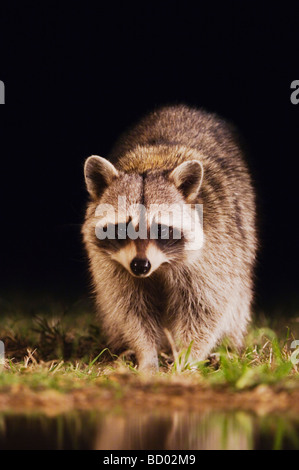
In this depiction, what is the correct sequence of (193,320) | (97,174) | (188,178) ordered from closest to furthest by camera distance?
1. (188,178)
2. (97,174)
3. (193,320)

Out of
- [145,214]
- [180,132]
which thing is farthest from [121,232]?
[180,132]

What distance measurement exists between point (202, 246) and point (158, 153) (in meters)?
0.99

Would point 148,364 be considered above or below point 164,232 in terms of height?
below

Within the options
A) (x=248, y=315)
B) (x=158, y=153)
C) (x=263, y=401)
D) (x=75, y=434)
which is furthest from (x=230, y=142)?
(x=75, y=434)

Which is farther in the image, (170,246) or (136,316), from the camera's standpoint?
(136,316)

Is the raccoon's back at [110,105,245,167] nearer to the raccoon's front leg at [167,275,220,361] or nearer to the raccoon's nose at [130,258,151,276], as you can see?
the raccoon's front leg at [167,275,220,361]

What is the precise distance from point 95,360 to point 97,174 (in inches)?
58.0

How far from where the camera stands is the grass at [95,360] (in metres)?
4.44

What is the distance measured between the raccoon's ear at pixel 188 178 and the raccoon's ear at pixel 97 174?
0.48 metres

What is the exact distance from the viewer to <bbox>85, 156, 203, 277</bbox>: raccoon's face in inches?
215

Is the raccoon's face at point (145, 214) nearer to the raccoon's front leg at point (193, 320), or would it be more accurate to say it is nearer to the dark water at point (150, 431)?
the raccoon's front leg at point (193, 320)

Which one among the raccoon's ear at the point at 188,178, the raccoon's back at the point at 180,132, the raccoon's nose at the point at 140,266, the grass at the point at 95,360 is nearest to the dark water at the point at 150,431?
the grass at the point at 95,360

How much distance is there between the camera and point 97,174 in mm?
6016

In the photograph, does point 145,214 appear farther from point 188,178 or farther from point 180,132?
point 180,132
